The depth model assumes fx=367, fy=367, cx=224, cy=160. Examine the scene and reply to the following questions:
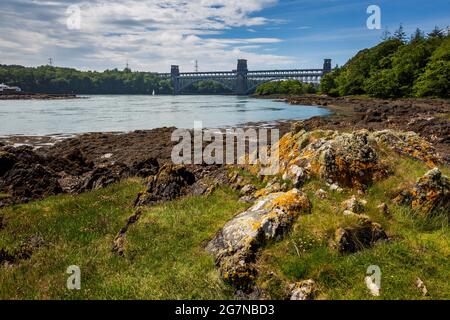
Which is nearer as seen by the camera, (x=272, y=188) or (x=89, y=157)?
(x=272, y=188)

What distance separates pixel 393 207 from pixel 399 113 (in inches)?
2066

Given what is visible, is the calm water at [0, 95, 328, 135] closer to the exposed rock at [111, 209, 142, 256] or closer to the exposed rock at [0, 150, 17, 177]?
the exposed rock at [0, 150, 17, 177]

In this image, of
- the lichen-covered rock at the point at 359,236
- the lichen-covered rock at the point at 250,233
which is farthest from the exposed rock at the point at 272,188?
the lichen-covered rock at the point at 359,236

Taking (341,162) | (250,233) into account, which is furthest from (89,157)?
(250,233)

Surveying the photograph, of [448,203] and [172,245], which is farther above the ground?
[448,203]

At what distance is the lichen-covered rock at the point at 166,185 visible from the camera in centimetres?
1553

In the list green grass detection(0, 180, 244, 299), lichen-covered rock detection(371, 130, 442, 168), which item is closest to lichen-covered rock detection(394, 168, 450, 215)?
lichen-covered rock detection(371, 130, 442, 168)

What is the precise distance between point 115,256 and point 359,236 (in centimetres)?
673

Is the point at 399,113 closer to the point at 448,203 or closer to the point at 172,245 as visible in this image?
the point at 448,203

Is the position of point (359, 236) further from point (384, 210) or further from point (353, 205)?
point (384, 210)

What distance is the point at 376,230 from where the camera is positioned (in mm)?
9430

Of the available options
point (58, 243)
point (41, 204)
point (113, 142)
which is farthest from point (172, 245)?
point (113, 142)

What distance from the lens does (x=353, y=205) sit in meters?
10.6

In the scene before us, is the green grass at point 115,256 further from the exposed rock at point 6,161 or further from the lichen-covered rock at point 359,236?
the exposed rock at point 6,161
